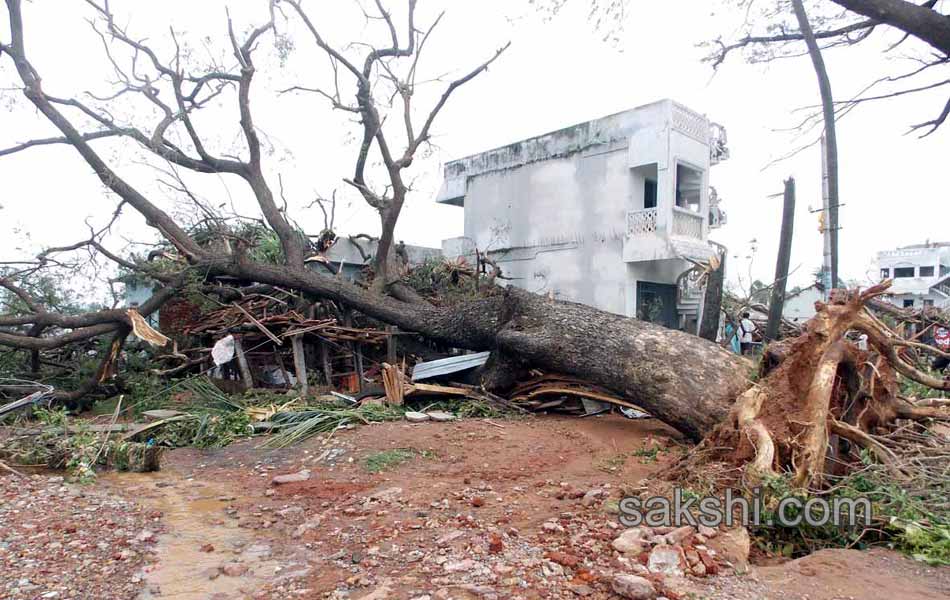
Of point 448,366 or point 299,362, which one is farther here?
point 299,362

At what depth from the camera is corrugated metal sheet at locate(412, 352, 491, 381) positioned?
24.8 feet

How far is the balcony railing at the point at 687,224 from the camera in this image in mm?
11961

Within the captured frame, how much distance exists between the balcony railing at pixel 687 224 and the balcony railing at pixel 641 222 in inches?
17.7

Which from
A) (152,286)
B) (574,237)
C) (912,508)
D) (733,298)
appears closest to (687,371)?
(912,508)

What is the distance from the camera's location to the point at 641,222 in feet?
39.9

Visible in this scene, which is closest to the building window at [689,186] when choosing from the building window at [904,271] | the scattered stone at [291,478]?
the scattered stone at [291,478]

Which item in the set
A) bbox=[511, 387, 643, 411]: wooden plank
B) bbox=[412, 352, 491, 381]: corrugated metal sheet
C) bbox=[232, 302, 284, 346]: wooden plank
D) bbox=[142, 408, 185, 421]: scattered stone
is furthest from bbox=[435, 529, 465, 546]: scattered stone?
bbox=[232, 302, 284, 346]: wooden plank

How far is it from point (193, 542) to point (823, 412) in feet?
13.5

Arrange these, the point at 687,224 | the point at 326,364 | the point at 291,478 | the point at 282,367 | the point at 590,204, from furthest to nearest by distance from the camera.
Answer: the point at 590,204 → the point at 687,224 → the point at 326,364 → the point at 282,367 → the point at 291,478

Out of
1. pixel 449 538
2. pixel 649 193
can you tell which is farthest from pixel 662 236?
→ pixel 449 538

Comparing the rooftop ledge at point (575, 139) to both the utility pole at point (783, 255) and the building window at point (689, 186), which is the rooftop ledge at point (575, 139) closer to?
the building window at point (689, 186)

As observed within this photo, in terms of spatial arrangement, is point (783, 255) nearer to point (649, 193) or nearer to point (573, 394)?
point (573, 394)

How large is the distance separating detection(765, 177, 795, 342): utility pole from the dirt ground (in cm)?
230


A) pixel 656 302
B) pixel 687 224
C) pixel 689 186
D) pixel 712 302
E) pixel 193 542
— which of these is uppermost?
pixel 689 186
